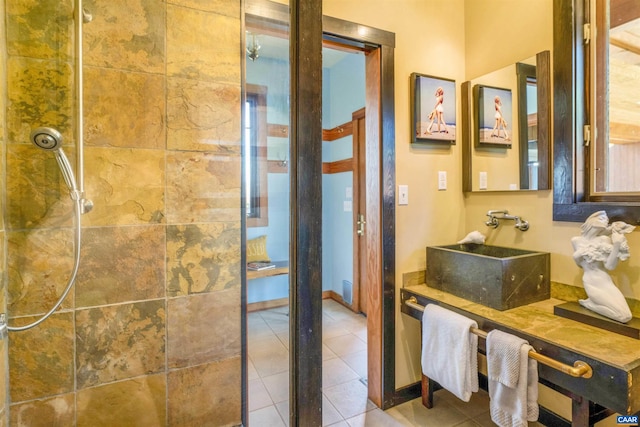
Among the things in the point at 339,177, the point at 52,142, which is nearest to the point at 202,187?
the point at 52,142

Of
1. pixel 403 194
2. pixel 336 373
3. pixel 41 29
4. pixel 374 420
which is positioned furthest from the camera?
pixel 336 373

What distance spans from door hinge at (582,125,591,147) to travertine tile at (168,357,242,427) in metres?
1.99

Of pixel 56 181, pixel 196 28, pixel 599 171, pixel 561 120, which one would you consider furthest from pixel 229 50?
pixel 599 171

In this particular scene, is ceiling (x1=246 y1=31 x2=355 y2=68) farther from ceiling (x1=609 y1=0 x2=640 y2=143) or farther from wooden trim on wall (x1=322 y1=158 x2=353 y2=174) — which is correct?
wooden trim on wall (x1=322 y1=158 x2=353 y2=174)

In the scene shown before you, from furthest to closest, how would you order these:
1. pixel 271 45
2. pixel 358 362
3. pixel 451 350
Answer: pixel 358 362
pixel 451 350
pixel 271 45

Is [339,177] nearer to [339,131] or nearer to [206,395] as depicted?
[339,131]

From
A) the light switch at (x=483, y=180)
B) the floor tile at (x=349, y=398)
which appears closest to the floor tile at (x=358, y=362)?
the floor tile at (x=349, y=398)

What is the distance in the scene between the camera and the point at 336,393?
1.98 meters

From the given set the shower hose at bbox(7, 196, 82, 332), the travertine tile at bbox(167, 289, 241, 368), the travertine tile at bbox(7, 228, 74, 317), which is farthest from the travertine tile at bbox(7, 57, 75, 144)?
the travertine tile at bbox(167, 289, 241, 368)

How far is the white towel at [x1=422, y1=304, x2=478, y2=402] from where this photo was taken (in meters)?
1.43

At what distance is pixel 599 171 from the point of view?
1450 millimetres

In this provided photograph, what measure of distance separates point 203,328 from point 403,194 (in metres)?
1.31

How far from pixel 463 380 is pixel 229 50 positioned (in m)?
1.90

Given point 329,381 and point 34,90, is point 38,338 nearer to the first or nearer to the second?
point 34,90
